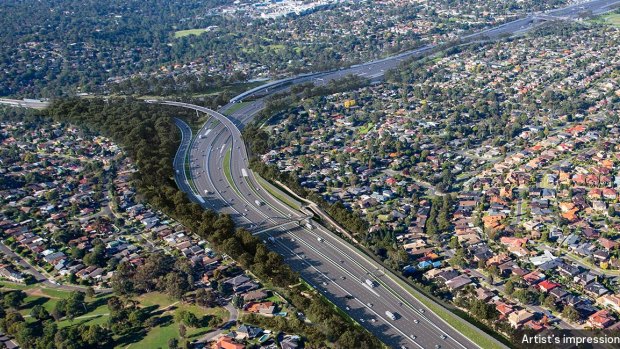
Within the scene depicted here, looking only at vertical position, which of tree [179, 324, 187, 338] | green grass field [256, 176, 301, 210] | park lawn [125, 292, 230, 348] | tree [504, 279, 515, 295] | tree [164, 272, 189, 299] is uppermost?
tree [164, 272, 189, 299]

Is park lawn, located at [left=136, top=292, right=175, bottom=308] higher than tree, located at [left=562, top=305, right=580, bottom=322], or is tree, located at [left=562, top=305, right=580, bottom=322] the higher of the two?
park lawn, located at [left=136, top=292, right=175, bottom=308]

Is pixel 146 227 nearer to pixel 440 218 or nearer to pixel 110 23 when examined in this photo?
pixel 440 218

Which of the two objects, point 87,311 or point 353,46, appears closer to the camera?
point 87,311

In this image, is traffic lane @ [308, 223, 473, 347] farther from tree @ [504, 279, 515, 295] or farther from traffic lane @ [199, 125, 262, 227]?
traffic lane @ [199, 125, 262, 227]

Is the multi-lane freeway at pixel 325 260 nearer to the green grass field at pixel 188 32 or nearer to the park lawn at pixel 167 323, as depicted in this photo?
the park lawn at pixel 167 323

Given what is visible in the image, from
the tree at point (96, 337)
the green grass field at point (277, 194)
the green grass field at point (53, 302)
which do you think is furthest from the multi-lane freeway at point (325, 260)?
the tree at point (96, 337)

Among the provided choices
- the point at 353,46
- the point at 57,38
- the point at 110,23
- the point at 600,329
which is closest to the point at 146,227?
the point at 600,329

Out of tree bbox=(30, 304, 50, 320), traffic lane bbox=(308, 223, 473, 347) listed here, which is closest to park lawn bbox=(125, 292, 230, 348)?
tree bbox=(30, 304, 50, 320)
